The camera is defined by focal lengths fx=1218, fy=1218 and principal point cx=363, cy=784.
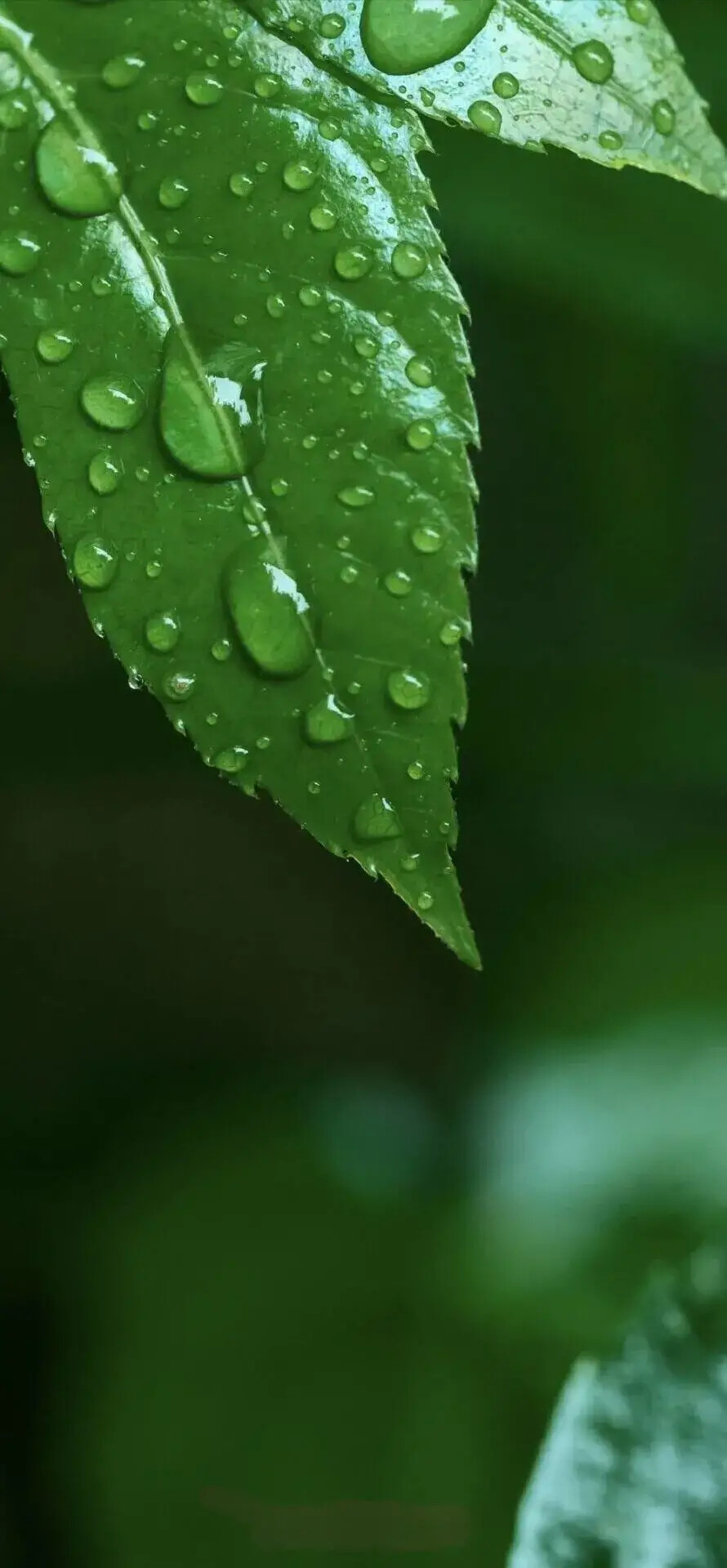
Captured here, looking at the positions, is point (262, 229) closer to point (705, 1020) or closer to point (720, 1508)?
point (720, 1508)

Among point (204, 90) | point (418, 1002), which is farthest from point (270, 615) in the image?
point (418, 1002)

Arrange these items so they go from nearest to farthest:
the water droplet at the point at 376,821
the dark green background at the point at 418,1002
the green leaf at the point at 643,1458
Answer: the water droplet at the point at 376,821 < the green leaf at the point at 643,1458 < the dark green background at the point at 418,1002

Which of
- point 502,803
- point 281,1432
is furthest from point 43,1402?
point 502,803

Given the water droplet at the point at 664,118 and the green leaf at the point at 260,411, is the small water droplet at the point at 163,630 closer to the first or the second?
the green leaf at the point at 260,411

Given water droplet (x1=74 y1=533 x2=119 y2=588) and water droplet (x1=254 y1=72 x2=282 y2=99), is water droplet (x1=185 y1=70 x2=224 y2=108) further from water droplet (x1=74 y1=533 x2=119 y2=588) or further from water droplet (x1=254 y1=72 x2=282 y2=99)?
water droplet (x1=74 y1=533 x2=119 y2=588)

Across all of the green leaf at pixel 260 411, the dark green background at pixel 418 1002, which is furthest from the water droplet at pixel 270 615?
the dark green background at pixel 418 1002

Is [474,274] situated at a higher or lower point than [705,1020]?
higher

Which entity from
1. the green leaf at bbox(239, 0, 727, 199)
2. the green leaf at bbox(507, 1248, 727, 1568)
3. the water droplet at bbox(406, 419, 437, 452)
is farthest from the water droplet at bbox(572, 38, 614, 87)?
the green leaf at bbox(507, 1248, 727, 1568)
